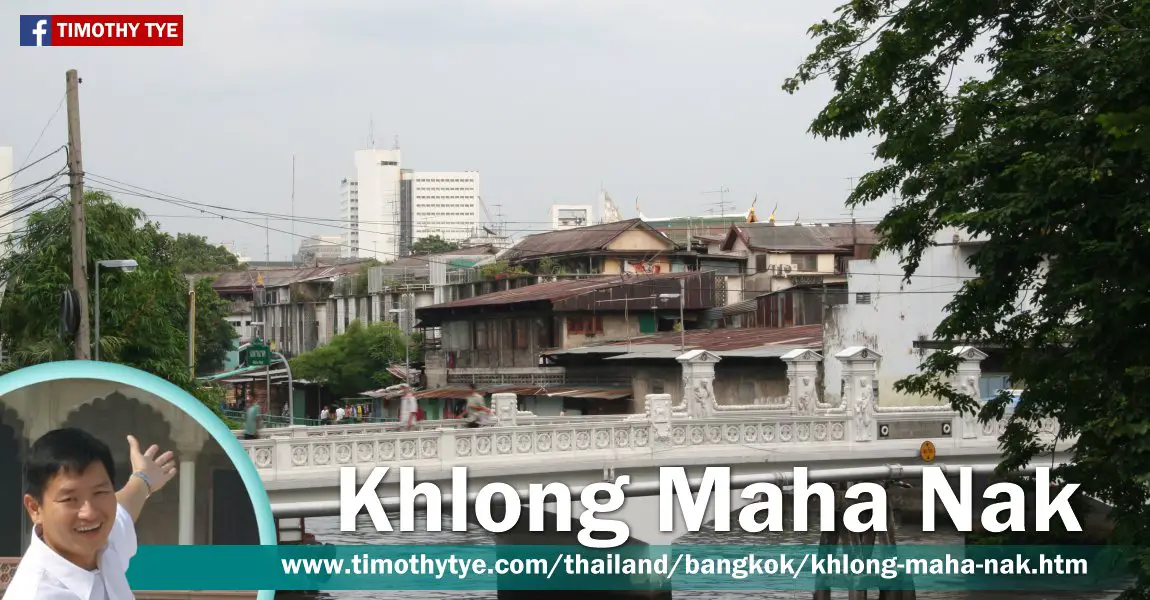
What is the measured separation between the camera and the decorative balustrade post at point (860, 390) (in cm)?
2759

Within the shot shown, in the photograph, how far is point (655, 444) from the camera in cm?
2566

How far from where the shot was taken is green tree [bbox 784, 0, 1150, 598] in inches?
531

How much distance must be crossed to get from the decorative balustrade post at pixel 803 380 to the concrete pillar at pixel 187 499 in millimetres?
25127

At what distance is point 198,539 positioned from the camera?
17.4 ft

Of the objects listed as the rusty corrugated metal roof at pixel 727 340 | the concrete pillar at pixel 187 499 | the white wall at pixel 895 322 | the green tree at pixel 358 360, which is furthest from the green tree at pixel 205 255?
the concrete pillar at pixel 187 499

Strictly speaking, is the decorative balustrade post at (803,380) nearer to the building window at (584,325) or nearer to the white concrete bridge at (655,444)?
the white concrete bridge at (655,444)

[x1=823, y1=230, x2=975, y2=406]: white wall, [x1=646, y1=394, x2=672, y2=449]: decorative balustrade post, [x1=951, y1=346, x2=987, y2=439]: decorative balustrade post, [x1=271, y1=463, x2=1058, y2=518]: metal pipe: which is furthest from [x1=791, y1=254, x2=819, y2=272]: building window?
[x1=646, y1=394, x2=672, y2=449]: decorative balustrade post

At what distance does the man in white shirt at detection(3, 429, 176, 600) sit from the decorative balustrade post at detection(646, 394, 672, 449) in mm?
21707

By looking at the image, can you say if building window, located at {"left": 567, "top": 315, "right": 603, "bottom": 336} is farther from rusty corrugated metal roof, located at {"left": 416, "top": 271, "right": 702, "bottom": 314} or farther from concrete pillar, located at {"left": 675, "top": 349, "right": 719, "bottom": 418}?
concrete pillar, located at {"left": 675, "top": 349, "right": 719, "bottom": 418}

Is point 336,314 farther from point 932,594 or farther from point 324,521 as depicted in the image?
point 932,594

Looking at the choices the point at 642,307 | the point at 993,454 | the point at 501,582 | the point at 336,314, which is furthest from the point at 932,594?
the point at 336,314

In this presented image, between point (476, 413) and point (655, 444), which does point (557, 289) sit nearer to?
point (476, 413)

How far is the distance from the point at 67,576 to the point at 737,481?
21799 millimetres

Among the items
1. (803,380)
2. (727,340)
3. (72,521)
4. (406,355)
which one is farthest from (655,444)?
(406,355)
